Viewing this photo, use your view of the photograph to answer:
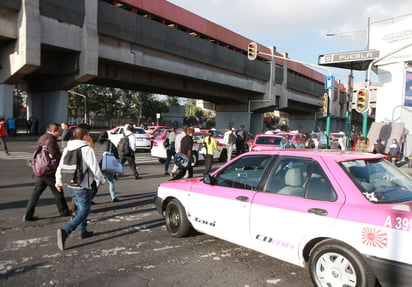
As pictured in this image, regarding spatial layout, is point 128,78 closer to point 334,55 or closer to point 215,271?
point 334,55

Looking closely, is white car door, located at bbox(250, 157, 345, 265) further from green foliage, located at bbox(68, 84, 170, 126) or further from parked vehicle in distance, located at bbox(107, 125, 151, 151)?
green foliage, located at bbox(68, 84, 170, 126)

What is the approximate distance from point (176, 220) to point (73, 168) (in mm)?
1697

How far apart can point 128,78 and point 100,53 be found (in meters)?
5.08

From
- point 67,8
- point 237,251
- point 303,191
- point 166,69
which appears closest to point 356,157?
point 303,191

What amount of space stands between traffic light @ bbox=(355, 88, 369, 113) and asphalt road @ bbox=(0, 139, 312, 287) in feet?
38.5

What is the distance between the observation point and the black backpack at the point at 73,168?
4844 millimetres

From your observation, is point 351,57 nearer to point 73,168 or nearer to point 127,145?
point 127,145

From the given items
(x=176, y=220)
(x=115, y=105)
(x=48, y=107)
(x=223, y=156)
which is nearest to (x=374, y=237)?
(x=176, y=220)

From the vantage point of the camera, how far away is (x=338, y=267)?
3301 millimetres

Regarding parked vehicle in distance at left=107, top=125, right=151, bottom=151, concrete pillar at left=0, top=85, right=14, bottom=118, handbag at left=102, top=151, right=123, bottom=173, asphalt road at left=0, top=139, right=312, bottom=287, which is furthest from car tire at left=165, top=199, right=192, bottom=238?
concrete pillar at left=0, top=85, right=14, bottom=118

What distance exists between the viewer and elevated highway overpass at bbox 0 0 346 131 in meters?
22.3

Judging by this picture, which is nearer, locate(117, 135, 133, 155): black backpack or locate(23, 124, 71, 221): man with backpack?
locate(23, 124, 71, 221): man with backpack

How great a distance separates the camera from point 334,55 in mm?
18062

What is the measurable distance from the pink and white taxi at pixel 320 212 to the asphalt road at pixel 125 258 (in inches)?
13.7
